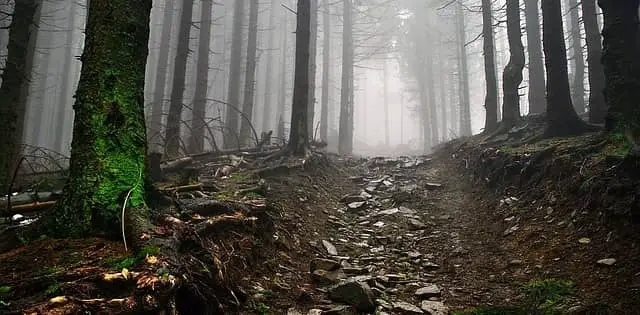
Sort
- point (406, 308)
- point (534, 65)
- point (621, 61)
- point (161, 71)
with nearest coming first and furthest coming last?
point (406, 308) → point (621, 61) → point (534, 65) → point (161, 71)

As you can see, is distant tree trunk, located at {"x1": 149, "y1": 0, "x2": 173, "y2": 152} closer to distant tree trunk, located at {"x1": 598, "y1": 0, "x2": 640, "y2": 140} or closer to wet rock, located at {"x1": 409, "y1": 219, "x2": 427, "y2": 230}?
wet rock, located at {"x1": 409, "y1": 219, "x2": 427, "y2": 230}

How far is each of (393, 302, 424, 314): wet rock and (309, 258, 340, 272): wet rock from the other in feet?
3.49

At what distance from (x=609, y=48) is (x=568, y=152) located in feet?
5.29

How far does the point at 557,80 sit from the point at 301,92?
5.68m

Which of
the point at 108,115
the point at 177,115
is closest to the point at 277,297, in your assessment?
the point at 108,115

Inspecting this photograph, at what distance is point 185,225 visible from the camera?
12.3 ft

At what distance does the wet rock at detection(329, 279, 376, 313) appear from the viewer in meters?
3.90

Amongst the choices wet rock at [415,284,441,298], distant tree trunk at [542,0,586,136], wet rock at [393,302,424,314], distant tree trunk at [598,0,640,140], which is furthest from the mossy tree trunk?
distant tree trunk at [542,0,586,136]

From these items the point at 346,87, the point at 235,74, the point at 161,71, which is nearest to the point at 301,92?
the point at 235,74

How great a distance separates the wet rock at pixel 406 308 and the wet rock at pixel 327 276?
77 cm

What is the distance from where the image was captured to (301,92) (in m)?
10.2

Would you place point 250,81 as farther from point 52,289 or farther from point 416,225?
point 52,289

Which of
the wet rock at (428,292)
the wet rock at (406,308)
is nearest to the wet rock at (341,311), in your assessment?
the wet rock at (406,308)

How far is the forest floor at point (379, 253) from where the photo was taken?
2771 mm
